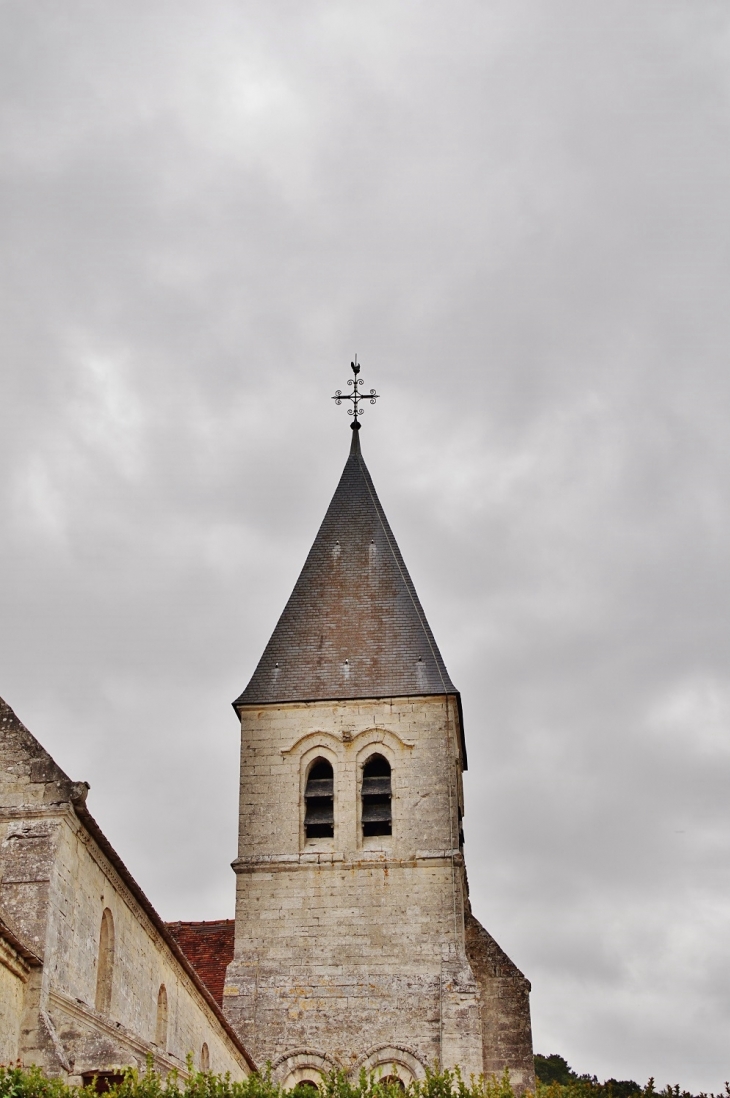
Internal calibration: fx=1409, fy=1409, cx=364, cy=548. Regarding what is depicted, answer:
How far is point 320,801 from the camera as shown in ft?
82.1

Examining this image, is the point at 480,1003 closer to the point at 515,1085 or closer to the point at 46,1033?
the point at 515,1085

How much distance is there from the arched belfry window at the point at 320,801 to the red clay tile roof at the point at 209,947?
2.28m

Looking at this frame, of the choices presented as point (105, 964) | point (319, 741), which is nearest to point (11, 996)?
point (105, 964)

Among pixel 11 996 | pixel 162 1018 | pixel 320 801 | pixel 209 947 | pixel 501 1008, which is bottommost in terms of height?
pixel 11 996

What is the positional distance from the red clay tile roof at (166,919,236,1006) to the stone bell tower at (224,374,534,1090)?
0.74 m

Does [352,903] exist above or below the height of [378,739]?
below

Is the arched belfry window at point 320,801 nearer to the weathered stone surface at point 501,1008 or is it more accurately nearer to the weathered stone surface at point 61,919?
the weathered stone surface at point 501,1008

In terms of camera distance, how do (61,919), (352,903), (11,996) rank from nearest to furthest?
(11,996)
(61,919)
(352,903)

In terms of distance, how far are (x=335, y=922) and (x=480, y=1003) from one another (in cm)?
276

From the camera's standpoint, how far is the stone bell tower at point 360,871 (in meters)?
23.0

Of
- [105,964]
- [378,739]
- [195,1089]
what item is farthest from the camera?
[378,739]

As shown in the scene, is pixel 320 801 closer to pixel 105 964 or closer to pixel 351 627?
pixel 351 627

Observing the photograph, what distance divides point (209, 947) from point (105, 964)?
36.2 ft

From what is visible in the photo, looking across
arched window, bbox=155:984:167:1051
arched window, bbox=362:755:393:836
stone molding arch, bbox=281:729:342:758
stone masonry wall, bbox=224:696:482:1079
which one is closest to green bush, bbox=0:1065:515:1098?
arched window, bbox=155:984:167:1051
